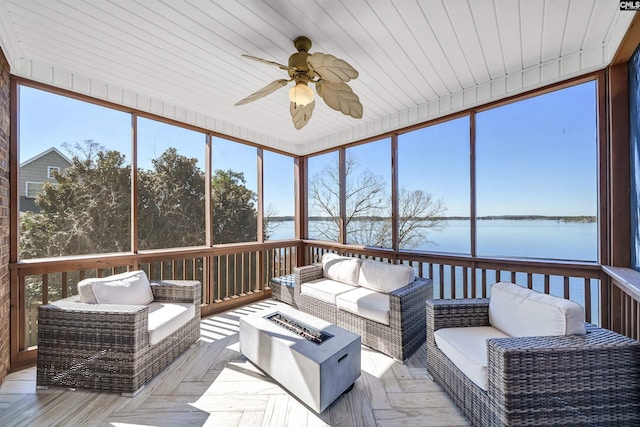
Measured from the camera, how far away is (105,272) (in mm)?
3422

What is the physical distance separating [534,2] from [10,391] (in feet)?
16.6

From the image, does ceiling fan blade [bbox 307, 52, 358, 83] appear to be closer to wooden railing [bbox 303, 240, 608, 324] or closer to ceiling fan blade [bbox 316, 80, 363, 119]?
ceiling fan blade [bbox 316, 80, 363, 119]

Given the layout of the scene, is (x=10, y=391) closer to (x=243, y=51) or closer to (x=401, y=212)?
(x=243, y=51)

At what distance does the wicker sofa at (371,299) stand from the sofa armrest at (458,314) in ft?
1.38

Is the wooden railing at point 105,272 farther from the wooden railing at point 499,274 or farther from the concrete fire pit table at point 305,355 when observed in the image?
the wooden railing at point 499,274

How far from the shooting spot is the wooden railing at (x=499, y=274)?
250cm

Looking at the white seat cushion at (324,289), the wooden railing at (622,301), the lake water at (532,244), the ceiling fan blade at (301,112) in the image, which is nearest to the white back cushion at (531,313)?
the wooden railing at (622,301)

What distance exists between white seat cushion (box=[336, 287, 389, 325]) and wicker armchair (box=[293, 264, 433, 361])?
0.19 ft

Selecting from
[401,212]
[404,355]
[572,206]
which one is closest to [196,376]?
[404,355]

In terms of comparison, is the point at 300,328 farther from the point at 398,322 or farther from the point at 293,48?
the point at 293,48

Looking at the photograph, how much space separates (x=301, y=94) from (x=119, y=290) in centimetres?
253

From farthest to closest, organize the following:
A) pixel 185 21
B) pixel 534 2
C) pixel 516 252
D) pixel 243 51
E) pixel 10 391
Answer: pixel 516 252, pixel 243 51, pixel 10 391, pixel 185 21, pixel 534 2

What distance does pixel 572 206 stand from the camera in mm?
2637

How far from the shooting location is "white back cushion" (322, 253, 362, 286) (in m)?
3.59
